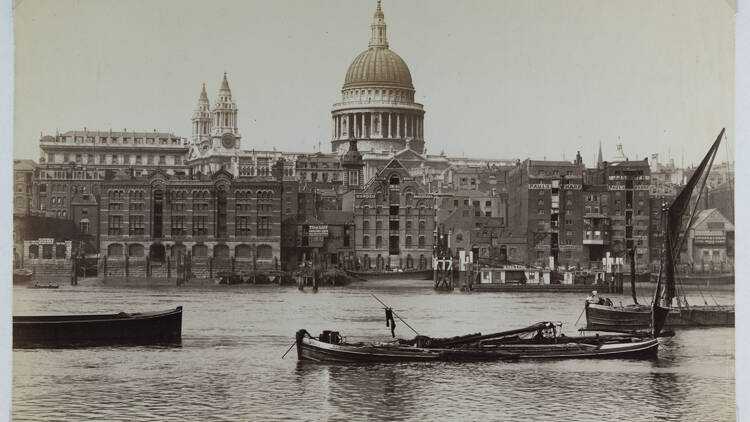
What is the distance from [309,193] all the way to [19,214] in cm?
483

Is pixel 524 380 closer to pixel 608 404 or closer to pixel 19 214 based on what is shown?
pixel 608 404

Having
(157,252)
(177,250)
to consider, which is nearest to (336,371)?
(177,250)

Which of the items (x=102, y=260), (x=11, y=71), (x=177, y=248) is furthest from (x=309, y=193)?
(x=11, y=71)

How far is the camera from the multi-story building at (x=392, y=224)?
19.8m

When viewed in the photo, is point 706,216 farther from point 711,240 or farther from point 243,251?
point 243,251

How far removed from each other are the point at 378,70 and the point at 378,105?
16.6 ft

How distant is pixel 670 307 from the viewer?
18812 millimetres

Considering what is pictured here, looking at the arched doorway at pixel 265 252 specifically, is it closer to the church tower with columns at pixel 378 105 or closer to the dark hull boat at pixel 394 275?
the dark hull boat at pixel 394 275

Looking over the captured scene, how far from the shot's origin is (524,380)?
15922mm

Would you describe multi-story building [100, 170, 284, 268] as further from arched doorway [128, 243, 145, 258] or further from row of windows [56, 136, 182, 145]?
row of windows [56, 136, 182, 145]

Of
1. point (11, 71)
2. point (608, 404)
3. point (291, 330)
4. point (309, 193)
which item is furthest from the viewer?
point (309, 193)

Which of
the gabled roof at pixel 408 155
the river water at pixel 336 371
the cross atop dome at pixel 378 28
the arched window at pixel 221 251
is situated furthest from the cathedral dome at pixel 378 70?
the arched window at pixel 221 251

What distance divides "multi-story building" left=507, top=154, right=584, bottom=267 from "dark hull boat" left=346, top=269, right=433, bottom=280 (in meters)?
1.69

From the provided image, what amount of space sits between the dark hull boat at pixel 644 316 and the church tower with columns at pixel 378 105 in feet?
13.8
